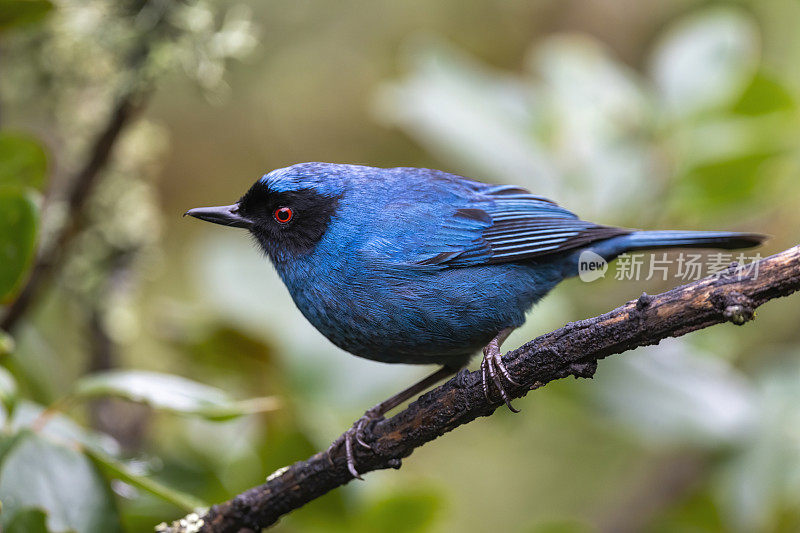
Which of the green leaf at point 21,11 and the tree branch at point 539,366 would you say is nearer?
the tree branch at point 539,366

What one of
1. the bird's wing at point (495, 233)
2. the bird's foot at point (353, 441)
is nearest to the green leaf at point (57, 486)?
the bird's foot at point (353, 441)

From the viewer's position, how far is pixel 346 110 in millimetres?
7156

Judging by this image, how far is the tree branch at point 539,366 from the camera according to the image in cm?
213

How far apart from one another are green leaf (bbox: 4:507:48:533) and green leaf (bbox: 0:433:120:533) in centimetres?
13

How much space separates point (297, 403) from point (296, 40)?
3834mm

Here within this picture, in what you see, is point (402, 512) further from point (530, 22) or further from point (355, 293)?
point (530, 22)

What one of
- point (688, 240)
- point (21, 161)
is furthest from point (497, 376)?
point (21, 161)

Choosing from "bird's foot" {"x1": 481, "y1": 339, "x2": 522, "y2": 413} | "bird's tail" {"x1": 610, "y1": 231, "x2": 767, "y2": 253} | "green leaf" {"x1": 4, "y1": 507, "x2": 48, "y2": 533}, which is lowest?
"green leaf" {"x1": 4, "y1": 507, "x2": 48, "y2": 533}

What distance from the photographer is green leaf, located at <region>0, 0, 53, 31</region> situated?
280 cm

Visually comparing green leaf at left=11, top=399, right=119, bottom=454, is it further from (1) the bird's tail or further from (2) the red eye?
(1) the bird's tail

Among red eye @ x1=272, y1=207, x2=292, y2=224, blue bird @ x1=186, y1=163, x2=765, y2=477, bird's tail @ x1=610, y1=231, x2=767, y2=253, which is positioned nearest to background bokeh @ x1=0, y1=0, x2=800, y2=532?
blue bird @ x1=186, y1=163, x2=765, y2=477

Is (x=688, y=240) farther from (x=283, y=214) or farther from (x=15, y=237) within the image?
(x=15, y=237)

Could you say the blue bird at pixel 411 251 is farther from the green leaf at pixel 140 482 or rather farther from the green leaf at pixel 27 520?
the green leaf at pixel 27 520

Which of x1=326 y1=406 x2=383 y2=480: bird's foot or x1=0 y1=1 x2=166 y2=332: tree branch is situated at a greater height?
x1=0 y1=1 x2=166 y2=332: tree branch
